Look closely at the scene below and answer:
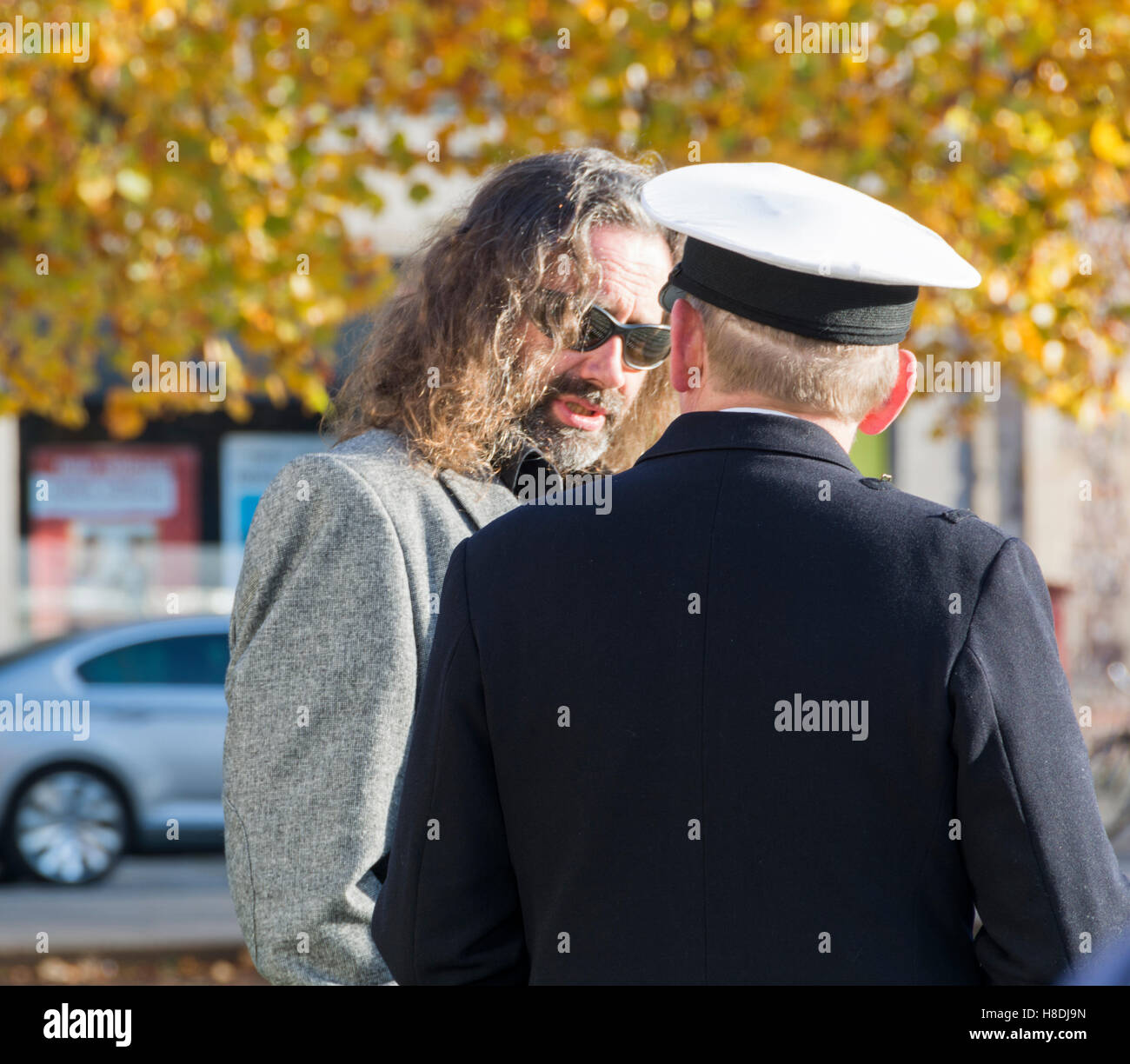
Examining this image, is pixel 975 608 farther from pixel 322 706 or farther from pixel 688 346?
pixel 322 706

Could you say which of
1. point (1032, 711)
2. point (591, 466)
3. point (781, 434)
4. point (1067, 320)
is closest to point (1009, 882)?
point (1032, 711)

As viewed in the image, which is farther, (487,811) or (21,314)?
(21,314)

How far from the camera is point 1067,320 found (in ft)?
17.7

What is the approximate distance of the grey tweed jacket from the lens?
181cm

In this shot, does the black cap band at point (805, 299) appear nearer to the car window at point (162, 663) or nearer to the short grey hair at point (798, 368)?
the short grey hair at point (798, 368)

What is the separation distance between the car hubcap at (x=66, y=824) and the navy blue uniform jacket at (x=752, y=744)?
764 centimetres

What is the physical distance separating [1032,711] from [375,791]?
32.0 inches

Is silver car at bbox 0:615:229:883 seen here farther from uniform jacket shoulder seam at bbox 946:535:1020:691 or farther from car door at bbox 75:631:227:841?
uniform jacket shoulder seam at bbox 946:535:1020:691

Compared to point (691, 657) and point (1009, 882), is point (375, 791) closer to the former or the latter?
point (691, 657)

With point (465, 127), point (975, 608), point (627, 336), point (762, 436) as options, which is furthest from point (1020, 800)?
point (465, 127)

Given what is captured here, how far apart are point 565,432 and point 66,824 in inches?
293

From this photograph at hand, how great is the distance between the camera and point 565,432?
2092 mm

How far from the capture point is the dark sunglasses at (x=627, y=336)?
208cm
